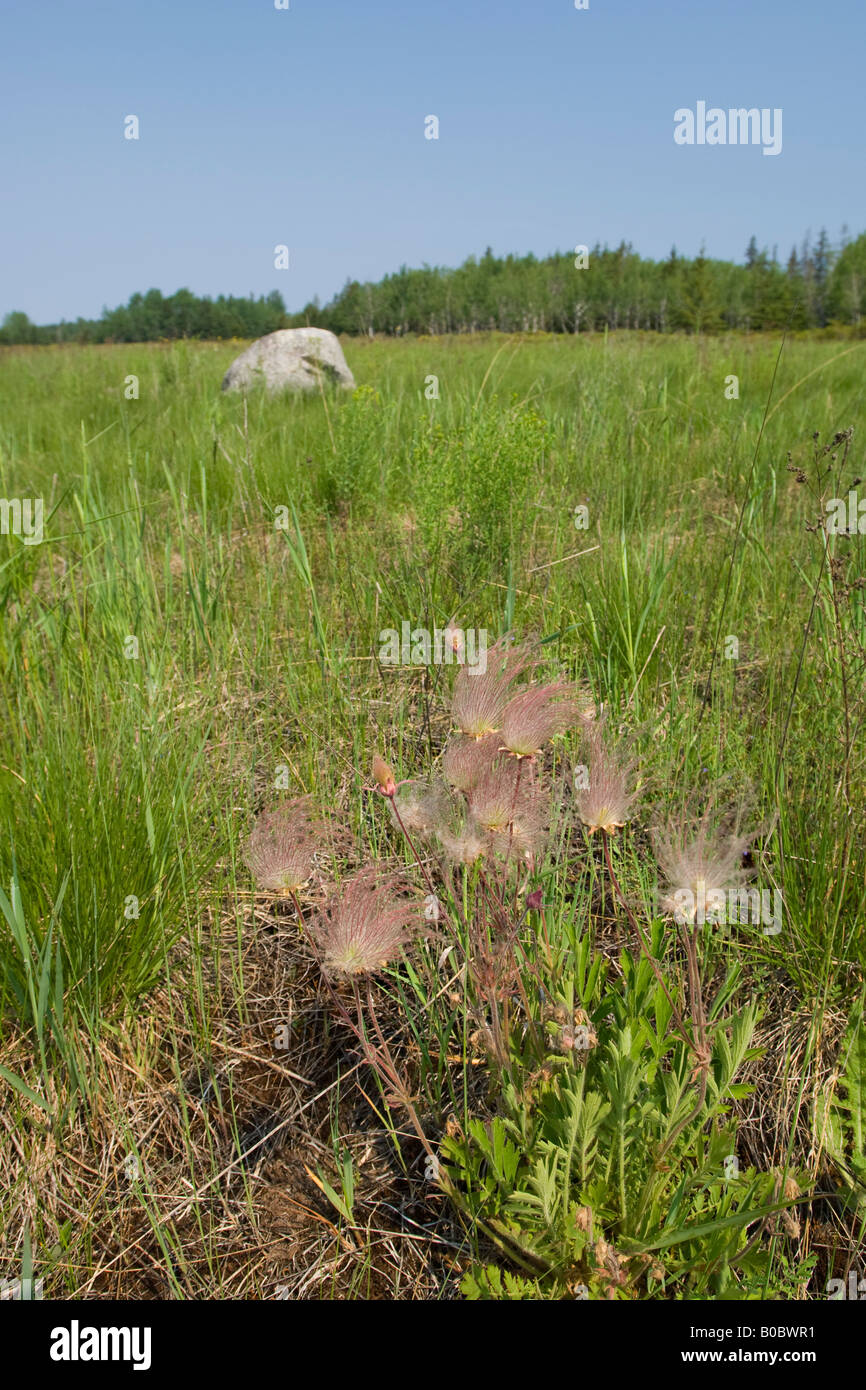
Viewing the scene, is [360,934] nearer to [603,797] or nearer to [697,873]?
[603,797]

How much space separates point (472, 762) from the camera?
1.45 metres

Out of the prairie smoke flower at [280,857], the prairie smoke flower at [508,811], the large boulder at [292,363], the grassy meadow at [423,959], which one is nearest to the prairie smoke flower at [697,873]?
the grassy meadow at [423,959]

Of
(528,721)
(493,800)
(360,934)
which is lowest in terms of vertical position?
(360,934)

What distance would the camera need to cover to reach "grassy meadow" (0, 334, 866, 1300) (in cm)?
137

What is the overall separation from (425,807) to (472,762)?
19 centimetres

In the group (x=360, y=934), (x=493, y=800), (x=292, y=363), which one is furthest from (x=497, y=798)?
(x=292, y=363)

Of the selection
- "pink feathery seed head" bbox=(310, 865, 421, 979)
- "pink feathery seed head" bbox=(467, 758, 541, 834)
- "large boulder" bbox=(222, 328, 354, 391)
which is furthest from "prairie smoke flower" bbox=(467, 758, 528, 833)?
"large boulder" bbox=(222, 328, 354, 391)

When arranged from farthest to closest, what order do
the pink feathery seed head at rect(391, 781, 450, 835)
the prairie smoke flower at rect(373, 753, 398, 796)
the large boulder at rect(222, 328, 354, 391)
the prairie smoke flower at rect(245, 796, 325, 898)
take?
the large boulder at rect(222, 328, 354, 391) → the pink feathery seed head at rect(391, 781, 450, 835) → the prairie smoke flower at rect(245, 796, 325, 898) → the prairie smoke flower at rect(373, 753, 398, 796)

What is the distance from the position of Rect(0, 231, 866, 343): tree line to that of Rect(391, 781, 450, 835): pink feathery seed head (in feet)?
4.99

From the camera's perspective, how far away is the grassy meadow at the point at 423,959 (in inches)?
54.0

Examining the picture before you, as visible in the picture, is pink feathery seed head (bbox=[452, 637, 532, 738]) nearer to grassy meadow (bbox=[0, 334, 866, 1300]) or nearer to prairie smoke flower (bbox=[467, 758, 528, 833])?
prairie smoke flower (bbox=[467, 758, 528, 833])

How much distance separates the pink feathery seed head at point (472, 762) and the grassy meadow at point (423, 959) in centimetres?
16

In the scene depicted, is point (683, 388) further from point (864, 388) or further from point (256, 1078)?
point (256, 1078)
